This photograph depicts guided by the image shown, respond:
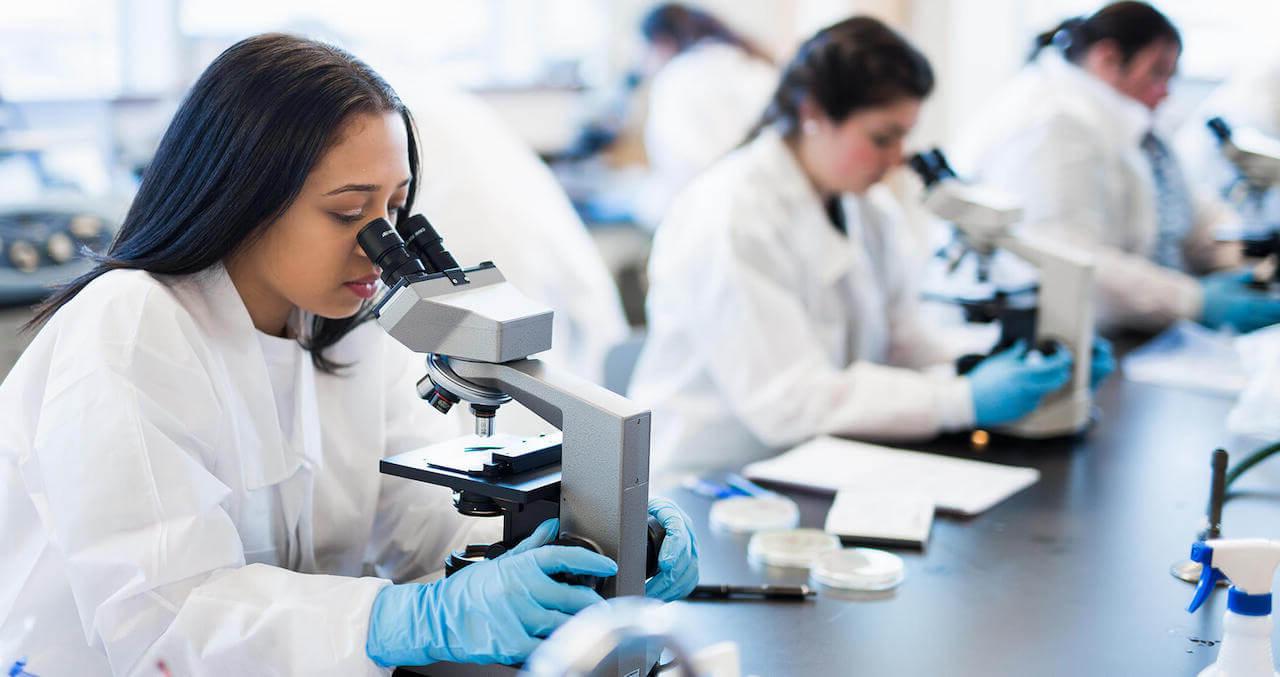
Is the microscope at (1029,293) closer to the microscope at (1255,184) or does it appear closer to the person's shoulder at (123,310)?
the microscope at (1255,184)

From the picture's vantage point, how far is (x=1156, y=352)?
9.64 feet

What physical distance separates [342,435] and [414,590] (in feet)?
1.53

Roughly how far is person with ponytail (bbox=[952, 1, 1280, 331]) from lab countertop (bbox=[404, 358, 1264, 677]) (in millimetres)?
1094

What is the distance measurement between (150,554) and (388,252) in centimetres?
38

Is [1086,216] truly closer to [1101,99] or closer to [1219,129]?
[1101,99]

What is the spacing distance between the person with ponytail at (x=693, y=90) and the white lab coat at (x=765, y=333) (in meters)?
2.37

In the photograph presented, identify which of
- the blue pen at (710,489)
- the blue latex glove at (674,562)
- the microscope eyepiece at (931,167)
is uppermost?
the microscope eyepiece at (931,167)

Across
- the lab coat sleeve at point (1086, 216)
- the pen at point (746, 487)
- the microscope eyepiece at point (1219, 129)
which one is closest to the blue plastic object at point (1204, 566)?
the pen at point (746, 487)

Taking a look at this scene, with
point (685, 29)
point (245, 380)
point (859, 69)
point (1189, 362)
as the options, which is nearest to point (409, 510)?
point (245, 380)

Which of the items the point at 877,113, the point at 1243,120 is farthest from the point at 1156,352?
the point at 1243,120

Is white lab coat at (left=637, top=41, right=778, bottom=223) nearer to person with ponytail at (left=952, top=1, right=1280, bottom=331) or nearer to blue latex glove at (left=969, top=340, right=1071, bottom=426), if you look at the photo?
person with ponytail at (left=952, top=1, right=1280, bottom=331)

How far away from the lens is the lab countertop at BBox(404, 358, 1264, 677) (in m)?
1.41

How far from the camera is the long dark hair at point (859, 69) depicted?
2451 millimetres

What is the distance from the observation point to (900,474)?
207 cm
